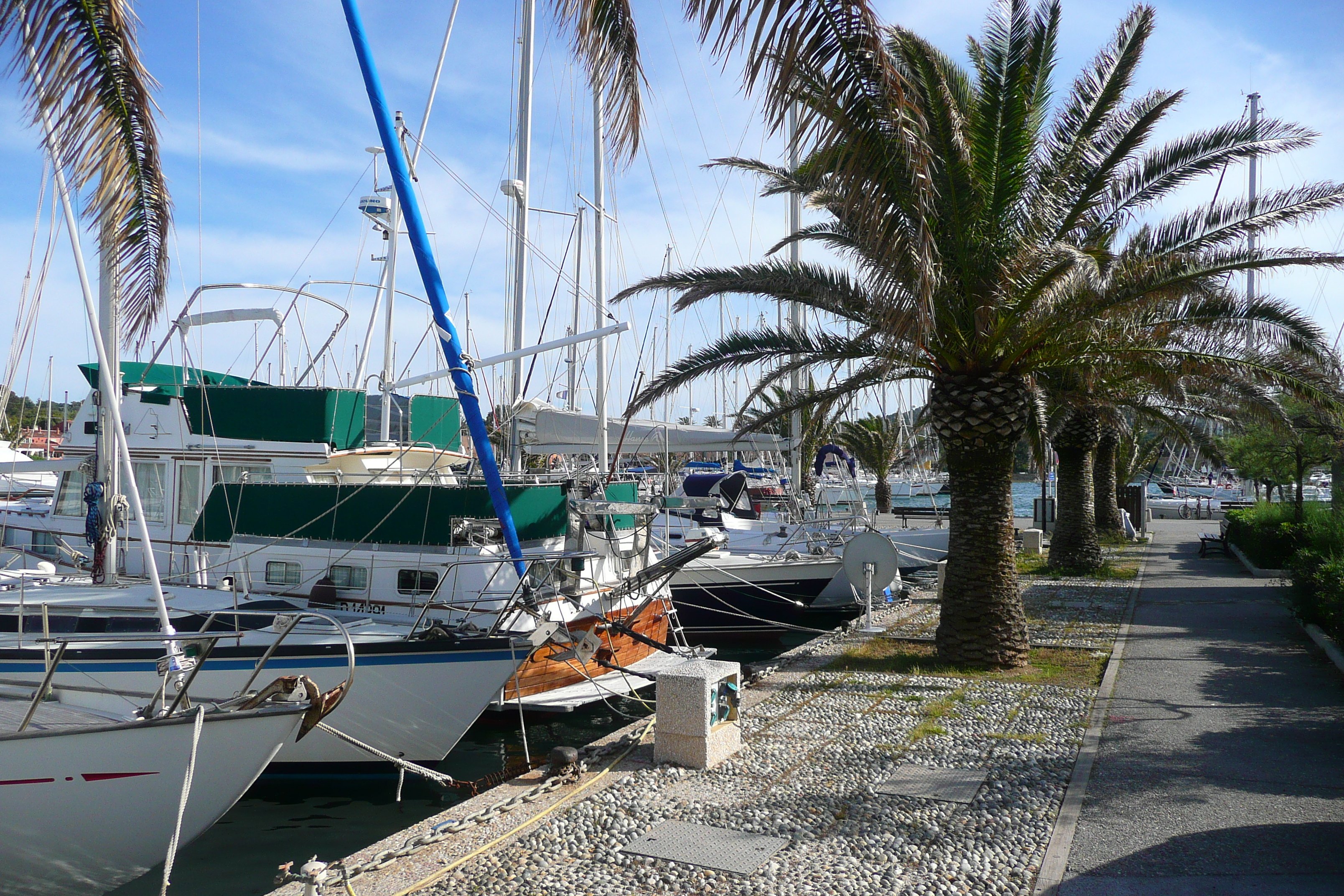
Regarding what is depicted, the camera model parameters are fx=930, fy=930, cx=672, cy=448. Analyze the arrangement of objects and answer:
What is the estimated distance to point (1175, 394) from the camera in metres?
13.9

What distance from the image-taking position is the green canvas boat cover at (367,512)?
37.2 ft

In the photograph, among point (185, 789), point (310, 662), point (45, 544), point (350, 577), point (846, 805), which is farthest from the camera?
point (45, 544)

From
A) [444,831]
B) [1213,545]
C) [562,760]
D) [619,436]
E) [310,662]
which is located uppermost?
[619,436]

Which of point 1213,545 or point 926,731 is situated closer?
point 926,731

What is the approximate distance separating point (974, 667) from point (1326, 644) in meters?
3.99

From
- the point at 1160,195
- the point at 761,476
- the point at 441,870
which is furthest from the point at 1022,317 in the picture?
the point at 761,476

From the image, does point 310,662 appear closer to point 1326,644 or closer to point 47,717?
point 47,717

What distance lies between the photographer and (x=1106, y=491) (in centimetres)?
2884

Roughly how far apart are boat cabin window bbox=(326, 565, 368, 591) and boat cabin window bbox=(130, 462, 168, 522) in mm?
3536

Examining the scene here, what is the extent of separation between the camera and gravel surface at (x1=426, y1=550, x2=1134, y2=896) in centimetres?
552

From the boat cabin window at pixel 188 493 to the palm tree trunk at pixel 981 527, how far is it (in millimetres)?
A: 10081

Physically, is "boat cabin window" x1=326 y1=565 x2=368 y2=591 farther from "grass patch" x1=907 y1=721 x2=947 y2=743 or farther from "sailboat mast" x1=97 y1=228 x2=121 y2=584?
"grass patch" x1=907 y1=721 x2=947 y2=743

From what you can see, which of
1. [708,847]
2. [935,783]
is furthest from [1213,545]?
[708,847]

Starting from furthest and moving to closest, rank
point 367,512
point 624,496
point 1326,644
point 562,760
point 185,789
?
point 624,496, point 367,512, point 1326,644, point 562,760, point 185,789
